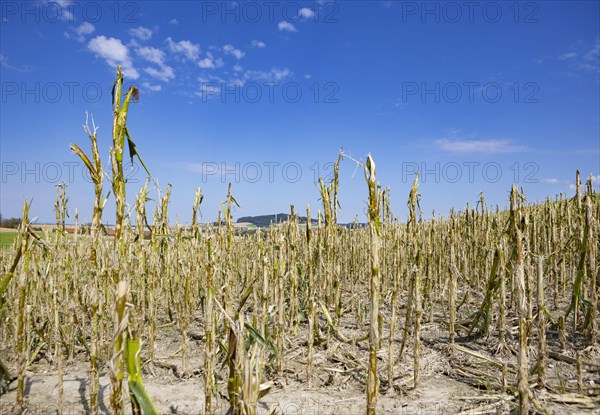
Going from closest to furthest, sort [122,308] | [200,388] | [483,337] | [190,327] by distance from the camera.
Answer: [122,308]
[200,388]
[483,337]
[190,327]

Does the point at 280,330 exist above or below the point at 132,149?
below

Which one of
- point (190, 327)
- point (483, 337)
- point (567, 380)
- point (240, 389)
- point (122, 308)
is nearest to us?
point (122, 308)

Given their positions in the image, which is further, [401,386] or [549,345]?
[549,345]

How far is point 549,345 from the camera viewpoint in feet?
12.9

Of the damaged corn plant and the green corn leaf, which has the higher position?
the green corn leaf

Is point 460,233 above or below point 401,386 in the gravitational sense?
above

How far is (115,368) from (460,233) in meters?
8.30

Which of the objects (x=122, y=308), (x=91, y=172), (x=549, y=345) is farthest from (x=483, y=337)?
(x=91, y=172)

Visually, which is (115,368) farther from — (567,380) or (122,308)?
(567,380)

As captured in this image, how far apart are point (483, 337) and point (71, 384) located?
4.62 metres

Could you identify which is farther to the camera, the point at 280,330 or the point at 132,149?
the point at 280,330

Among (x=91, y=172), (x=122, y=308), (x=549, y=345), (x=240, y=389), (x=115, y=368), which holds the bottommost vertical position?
(x=549, y=345)

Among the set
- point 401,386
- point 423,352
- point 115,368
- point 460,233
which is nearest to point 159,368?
point 115,368

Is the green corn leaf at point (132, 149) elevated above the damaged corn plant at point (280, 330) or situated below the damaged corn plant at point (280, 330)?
above
